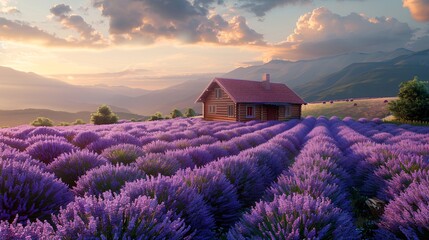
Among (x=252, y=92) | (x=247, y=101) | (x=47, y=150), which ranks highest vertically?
(x=252, y=92)

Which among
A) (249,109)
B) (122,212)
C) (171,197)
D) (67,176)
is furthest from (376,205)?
(249,109)

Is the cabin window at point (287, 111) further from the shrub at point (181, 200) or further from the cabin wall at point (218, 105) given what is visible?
the shrub at point (181, 200)

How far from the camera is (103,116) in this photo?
34062 mm

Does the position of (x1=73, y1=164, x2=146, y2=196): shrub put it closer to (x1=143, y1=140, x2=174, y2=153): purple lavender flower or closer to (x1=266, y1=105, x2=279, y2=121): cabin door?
(x1=143, y1=140, x2=174, y2=153): purple lavender flower

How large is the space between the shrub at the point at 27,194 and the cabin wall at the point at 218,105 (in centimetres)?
2778

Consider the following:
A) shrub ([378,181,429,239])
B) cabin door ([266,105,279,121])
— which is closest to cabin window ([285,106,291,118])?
cabin door ([266,105,279,121])

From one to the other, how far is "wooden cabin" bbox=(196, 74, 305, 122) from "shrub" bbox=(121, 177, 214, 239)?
26.9 m

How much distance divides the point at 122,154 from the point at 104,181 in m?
2.39

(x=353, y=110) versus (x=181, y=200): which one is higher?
(x=181, y=200)

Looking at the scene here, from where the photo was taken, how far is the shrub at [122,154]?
5699mm

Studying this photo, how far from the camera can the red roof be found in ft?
102

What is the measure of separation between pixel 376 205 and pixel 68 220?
4.47 meters

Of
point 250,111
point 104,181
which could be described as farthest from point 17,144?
point 250,111

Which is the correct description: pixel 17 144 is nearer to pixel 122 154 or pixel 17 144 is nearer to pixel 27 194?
pixel 122 154
